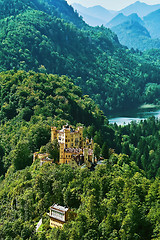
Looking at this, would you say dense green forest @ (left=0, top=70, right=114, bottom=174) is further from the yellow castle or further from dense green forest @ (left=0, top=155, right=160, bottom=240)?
dense green forest @ (left=0, top=155, right=160, bottom=240)

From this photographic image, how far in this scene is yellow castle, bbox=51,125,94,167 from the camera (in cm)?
6481

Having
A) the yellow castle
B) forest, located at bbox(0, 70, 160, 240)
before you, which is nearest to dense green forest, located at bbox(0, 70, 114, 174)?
forest, located at bbox(0, 70, 160, 240)

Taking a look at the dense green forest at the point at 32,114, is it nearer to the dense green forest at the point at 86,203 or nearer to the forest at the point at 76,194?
the forest at the point at 76,194

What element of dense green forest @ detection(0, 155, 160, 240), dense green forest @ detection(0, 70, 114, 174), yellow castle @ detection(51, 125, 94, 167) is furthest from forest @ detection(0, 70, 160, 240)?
yellow castle @ detection(51, 125, 94, 167)

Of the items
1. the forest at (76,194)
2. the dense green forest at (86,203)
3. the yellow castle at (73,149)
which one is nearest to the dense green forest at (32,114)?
the forest at (76,194)

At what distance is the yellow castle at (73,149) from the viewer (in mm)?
64812

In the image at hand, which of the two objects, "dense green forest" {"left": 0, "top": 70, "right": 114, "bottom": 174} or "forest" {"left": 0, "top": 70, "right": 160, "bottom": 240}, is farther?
"dense green forest" {"left": 0, "top": 70, "right": 114, "bottom": 174}

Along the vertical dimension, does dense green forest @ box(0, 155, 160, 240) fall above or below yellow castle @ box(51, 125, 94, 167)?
below

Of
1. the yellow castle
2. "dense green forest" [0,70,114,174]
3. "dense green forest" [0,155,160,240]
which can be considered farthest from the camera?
"dense green forest" [0,70,114,174]

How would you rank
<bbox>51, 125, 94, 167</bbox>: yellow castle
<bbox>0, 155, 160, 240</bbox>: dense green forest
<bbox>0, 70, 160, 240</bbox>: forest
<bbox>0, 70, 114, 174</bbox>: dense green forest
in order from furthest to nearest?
1. <bbox>0, 70, 114, 174</bbox>: dense green forest
2. <bbox>51, 125, 94, 167</bbox>: yellow castle
3. <bbox>0, 70, 160, 240</bbox>: forest
4. <bbox>0, 155, 160, 240</bbox>: dense green forest

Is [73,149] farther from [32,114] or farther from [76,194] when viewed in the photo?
[32,114]

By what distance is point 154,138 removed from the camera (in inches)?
5340

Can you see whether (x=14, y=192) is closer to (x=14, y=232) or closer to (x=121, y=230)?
(x=14, y=232)

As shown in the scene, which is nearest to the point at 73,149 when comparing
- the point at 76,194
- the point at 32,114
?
the point at 76,194
